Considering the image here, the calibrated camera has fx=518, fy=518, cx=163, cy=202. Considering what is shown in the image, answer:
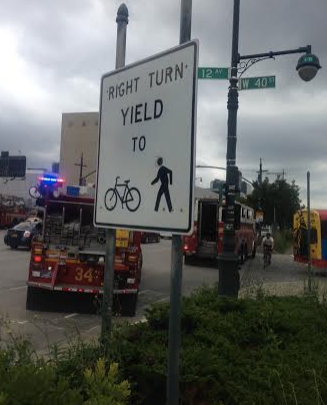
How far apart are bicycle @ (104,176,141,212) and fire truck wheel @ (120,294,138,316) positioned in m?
7.63

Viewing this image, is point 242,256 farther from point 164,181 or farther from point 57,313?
point 164,181

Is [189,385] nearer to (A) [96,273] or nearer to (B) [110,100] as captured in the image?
(B) [110,100]

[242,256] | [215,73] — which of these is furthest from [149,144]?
[242,256]

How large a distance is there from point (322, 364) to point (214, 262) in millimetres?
21252

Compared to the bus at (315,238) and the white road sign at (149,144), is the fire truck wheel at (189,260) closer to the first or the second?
the bus at (315,238)

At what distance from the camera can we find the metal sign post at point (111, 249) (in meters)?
3.70

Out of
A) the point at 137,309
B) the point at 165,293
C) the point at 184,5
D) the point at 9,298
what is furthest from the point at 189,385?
the point at 165,293

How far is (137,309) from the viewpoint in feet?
37.4

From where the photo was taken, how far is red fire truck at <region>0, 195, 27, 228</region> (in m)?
46.6

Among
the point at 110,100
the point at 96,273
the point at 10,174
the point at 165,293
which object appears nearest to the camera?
the point at 110,100

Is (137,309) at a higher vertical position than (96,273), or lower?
lower

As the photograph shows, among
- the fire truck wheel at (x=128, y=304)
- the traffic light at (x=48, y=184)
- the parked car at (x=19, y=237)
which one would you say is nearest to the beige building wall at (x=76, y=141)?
the parked car at (x=19, y=237)

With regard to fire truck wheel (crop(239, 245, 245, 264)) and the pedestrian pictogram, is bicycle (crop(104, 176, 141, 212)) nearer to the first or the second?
the pedestrian pictogram

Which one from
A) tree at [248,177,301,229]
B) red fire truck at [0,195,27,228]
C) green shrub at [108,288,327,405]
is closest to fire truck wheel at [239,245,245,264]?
green shrub at [108,288,327,405]
